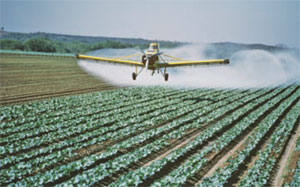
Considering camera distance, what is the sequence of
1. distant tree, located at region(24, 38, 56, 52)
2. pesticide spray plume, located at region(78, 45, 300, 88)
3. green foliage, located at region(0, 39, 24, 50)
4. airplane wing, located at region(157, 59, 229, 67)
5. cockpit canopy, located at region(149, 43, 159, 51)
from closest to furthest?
cockpit canopy, located at region(149, 43, 159, 51)
airplane wing, located at region(157, 59, 229, 67)
pesticide spray plume, located at region(78, 45, 300, 88)
green foliage, located at region(0, 39, 24, 50)
distant tree, located at region(24, 38, 56, 52)

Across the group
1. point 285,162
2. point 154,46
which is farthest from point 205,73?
point 285,162

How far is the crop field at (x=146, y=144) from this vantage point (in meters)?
11.4

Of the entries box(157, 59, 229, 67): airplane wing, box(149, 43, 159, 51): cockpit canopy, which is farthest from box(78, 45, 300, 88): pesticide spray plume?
box(149, 43, 159, 51): cockpit canopy

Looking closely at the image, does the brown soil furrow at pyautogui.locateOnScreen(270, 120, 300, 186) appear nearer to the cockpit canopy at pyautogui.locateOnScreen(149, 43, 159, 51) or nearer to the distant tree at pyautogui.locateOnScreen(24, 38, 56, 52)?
the cockpit canopy at pyautogui.locateOnScreen(149, 43, 159, 51)

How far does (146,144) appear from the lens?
15664mm

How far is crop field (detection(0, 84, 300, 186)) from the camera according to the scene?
37.5 ft

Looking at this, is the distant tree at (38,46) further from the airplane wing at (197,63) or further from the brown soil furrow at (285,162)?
the brown soil furrow at (285,162)

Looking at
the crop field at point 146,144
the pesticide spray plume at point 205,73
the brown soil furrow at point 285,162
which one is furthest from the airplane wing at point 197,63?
the brown soil furrow at point 285,162

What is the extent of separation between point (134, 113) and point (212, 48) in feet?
174

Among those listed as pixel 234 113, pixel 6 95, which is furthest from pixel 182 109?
pixel 6 95

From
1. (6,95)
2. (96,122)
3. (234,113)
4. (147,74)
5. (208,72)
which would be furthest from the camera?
(208,72)

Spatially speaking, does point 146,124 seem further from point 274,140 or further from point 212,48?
point 212,48

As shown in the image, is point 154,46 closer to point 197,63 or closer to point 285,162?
point 197,63

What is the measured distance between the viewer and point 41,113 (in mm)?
21094
